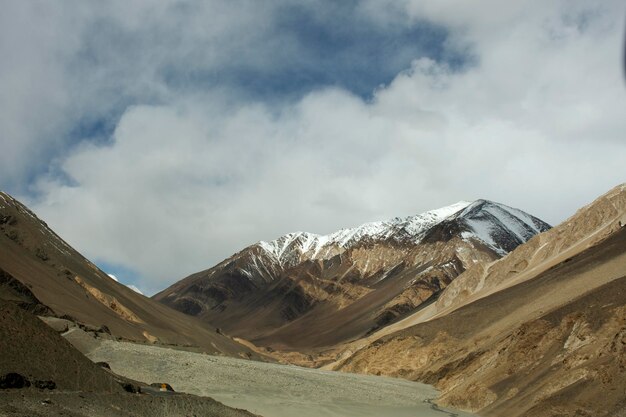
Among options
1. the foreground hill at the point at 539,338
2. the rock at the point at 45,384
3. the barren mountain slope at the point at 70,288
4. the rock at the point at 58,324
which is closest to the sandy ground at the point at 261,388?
the rock at the point at 58,324

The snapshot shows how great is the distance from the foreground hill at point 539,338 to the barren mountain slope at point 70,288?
2908 centimetres

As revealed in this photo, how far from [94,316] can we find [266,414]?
132 ft

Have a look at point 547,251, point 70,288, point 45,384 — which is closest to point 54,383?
point 45,384

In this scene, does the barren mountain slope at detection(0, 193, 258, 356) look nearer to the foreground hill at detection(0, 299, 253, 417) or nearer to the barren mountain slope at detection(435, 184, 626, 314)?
the foreground hill at detection(0, 299, 253, 417)

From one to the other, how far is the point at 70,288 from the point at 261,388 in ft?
133

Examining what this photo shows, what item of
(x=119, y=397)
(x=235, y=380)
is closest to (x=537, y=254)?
(x=235, y=380)

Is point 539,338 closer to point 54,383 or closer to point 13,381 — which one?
point 54,383

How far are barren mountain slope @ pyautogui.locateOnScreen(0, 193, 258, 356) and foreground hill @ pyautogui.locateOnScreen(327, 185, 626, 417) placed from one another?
2908cm

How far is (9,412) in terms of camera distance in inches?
729

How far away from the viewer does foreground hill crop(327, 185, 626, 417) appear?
113ft

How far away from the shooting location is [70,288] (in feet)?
253

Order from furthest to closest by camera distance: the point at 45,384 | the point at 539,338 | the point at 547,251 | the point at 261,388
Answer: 1. the point at 547,251
2. the point at 539,338
3. the point at 261,388
4. the point at 45,384

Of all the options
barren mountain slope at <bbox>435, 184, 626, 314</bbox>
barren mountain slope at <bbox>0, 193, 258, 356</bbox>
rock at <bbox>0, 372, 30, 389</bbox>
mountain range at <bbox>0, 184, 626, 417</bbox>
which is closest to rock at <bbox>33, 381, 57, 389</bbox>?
mountain range at <bbox>0, 184, 626, 417</bbox>

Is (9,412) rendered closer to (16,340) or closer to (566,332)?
(16,340)
